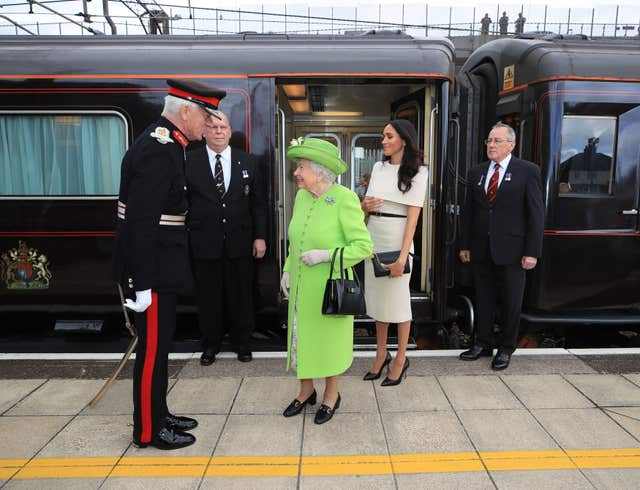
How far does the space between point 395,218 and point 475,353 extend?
1480 millimetres

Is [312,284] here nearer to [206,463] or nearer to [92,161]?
[206,463]

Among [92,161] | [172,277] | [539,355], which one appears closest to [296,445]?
[172,277]

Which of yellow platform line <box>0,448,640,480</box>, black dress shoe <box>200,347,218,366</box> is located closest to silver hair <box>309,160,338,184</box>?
yellow platform line <box>0,448,640,480</box>

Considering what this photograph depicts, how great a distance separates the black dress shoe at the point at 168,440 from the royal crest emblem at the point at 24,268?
2.36 meters

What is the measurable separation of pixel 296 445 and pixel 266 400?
597mm

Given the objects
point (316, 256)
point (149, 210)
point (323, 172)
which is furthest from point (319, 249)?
point (149, 210)

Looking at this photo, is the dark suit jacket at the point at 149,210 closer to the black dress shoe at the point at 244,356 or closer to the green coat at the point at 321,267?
the green coat at the point at 321,267

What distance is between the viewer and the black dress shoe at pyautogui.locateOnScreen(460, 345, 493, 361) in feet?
13.6

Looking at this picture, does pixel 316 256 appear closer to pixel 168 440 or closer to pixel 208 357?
pixel 168 440

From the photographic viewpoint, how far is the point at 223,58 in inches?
173

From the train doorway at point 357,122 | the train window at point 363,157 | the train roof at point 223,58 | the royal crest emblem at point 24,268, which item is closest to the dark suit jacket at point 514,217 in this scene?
the train doorway at point 357,122

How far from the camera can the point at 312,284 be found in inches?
117

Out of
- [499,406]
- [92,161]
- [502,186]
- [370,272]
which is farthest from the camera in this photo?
[92,161]

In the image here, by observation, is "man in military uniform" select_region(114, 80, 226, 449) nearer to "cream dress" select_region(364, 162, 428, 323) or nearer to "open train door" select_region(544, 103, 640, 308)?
"cream dress" select_region(364, 162, 428, 323)
